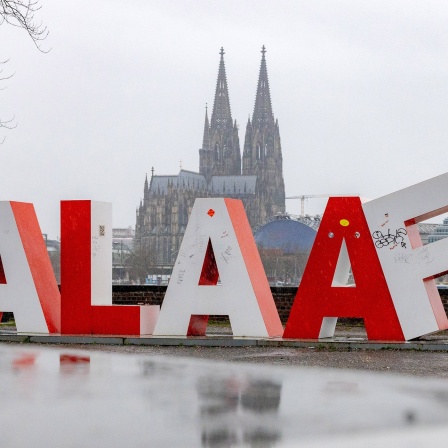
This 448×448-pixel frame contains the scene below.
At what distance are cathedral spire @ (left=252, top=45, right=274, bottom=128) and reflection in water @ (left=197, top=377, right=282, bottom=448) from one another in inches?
6079

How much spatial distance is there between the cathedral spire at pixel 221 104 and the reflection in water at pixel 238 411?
152895mm

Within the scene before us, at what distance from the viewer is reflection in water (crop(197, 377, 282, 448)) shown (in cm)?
710

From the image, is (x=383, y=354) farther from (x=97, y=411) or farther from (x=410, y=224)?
(x=97, y=411)

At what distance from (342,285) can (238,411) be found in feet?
25.4

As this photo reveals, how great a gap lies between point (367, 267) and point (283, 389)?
20.0 feet

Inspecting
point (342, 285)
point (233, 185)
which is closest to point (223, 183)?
point (233, 185)

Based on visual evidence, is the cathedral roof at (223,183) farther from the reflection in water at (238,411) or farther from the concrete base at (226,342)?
the reflection in water at (238,411)

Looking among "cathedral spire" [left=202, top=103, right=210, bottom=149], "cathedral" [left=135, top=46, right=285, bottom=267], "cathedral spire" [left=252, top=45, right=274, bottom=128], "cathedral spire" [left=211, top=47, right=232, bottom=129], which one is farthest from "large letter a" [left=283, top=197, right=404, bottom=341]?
"cathedral spire" [left=252, top=45, right=274, bottom=128]

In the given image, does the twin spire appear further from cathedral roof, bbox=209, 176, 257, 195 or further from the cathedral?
cathedral roof, bbox=209, 176, 257, 195

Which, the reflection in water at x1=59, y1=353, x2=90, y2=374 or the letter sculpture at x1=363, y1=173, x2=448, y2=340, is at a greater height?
the letter sculpture at x1=363, y1=173, x2=448, y2=340

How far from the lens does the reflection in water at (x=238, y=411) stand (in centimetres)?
710

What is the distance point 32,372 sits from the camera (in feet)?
37.1

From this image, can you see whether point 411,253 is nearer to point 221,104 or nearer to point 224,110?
point 224,110

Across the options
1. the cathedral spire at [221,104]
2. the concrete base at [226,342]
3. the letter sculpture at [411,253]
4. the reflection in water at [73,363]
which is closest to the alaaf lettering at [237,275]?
the letter sculpture at [411,253]
